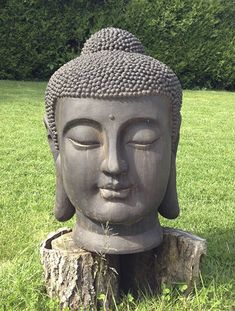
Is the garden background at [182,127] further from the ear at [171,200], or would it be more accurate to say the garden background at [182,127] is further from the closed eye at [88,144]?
the closed eye at [88,144]

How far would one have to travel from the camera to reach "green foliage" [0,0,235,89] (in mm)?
12703

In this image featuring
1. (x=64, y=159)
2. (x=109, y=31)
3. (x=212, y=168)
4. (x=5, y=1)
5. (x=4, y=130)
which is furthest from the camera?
(x=5, y=1)

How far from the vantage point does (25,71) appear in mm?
13094

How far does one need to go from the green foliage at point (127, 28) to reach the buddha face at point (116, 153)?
1087 centimetres

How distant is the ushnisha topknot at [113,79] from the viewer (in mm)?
2305

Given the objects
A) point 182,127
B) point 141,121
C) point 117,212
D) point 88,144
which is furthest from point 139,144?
point 182,127

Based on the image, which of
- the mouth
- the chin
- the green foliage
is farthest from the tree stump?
the green foliage

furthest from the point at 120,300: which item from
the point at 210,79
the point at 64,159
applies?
the point at 210,79

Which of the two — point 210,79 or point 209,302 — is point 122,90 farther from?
point 210,79

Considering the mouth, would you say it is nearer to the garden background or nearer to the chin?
the chin

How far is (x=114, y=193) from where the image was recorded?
2367mm

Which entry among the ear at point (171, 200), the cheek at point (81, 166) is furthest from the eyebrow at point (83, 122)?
the ear at point (171, 200)

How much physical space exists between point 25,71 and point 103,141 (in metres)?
11.2

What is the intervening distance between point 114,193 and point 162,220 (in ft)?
5.51
